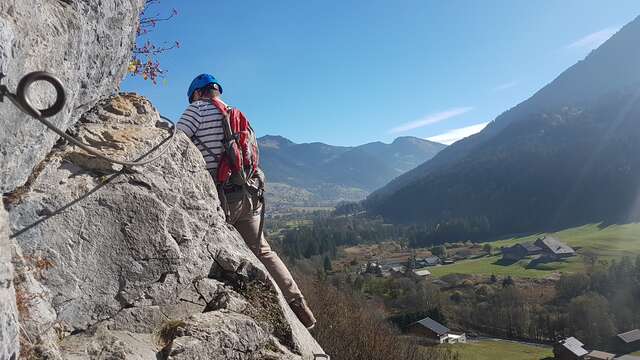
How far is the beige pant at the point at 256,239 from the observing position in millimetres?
6965

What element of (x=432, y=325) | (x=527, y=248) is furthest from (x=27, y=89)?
(x=527, y=248)

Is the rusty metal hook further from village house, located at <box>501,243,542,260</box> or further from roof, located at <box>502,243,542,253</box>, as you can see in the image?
roof, located at <box>502,243,542,253</box>

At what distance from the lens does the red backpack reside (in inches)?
254

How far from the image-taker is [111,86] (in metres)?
6.40

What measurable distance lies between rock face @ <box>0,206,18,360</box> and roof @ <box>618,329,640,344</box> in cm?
8441

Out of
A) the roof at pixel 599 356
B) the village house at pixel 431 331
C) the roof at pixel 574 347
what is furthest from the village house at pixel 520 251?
the village house at pixel 431 331

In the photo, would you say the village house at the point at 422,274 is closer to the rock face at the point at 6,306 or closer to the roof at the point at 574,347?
the roof at the point at 574,347

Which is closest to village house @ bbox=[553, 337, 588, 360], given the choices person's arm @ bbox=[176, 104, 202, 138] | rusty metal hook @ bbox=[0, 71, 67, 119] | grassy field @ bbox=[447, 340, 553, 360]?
grassy field @ bbox=[447, 340, 553, 360]

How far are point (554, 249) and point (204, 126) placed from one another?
140 m

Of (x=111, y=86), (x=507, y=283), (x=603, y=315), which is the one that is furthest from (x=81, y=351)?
(x=507, y=283)

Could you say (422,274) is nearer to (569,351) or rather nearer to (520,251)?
(520,251)

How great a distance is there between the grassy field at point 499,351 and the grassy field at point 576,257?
41498 millimetres

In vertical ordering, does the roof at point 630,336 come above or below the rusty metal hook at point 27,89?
below

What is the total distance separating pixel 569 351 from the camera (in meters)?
61.7
